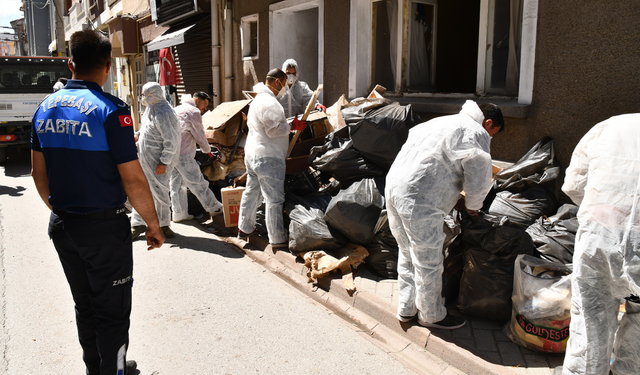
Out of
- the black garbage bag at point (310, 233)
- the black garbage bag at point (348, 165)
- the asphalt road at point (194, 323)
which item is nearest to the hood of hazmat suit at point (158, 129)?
the asphalt road at point (194, 323)

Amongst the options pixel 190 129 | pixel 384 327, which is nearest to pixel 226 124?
pixel 190 129

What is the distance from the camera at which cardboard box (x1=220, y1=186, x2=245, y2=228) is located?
5734mm

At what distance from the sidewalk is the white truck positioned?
1004 centimetres

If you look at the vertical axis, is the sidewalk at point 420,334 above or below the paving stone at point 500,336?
below

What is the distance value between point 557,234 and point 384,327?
1.47 metres

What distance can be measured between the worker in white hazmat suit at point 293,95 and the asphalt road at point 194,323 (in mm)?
2233

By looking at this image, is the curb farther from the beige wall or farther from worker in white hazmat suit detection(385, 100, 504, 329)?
the beige wall

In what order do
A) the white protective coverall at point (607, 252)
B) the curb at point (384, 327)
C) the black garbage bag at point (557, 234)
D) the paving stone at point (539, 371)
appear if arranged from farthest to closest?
the black garbage bag at point (557, 234), the curb at point (384, 327), the paving stone at point (539, 371), the white protective coverall at point (607, 252)

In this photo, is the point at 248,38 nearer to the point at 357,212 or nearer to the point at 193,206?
the point at 193,206

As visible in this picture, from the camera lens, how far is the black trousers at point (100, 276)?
2467 mm

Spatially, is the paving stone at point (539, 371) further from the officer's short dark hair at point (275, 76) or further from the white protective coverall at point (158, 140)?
the white protective coverall at point (158, 140)

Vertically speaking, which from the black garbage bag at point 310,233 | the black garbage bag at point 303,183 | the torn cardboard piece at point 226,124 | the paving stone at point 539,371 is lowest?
the paving stone at point 539,371

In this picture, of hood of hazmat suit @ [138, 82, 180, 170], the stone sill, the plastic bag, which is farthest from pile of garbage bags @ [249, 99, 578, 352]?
hood of hazmat suit @ [138, 82, 180, 170]

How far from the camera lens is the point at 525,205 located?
3.94 metres
